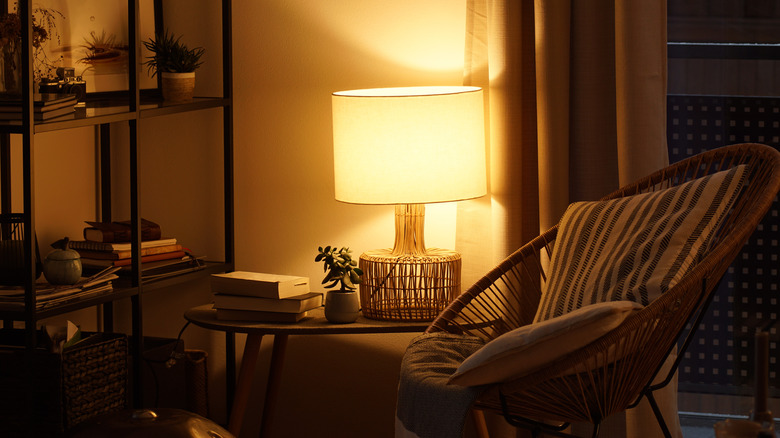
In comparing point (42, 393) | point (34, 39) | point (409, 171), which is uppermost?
point (34, 39)

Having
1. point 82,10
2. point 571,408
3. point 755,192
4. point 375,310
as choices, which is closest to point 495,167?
point 375,310

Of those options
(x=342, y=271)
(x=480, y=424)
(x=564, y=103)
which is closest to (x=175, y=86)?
(x=342, y=271)

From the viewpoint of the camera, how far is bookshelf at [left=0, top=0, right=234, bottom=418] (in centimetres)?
188

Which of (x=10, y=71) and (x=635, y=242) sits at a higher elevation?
(x=10, y=71)

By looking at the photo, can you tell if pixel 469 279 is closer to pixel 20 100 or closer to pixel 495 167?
pixel 495 167

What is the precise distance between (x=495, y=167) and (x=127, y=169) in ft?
4.17

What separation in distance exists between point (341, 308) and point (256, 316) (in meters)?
0.24

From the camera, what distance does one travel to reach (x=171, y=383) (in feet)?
8.64

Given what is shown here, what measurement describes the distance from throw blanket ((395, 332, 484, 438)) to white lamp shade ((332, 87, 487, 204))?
468 millimetres

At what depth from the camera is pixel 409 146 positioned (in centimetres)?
226

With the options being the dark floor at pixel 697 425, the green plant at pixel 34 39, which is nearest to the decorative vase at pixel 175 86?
the green plant at pixel 34 39

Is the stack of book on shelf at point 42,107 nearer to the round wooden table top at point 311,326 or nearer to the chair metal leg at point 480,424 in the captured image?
the round wooden table top at point 311,326

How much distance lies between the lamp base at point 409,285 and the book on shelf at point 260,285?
0.18 m

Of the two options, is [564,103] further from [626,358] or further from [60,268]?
[60,268]
